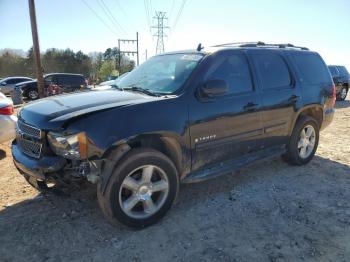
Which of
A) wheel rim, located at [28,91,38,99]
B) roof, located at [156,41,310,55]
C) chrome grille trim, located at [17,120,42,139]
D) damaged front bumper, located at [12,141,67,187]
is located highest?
roof, located at [156,41,310,55]

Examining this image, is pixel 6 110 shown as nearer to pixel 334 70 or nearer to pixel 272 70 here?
pixel 272 70

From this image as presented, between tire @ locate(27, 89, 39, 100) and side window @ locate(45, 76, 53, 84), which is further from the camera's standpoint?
side window @ locate(45, 76, 53, 84)

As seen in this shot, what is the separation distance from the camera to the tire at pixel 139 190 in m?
3.32

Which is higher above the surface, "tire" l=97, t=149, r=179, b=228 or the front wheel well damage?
the front wheel well damage

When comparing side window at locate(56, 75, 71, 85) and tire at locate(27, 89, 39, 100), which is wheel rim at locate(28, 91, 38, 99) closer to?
tire at locate(27, 89, 39, 100)

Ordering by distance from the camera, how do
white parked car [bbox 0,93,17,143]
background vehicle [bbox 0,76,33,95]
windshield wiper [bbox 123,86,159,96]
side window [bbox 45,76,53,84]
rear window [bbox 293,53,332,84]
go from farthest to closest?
background vehicle [bbox 0,76,33,95] → side window [bbox 45,76,53,84] → white parked car [bbox 0,93,17,143] → rear window [bbox 293,53,332,84] → windshield wiper [bbox 123,86,159,96]

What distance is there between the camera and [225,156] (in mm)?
4266

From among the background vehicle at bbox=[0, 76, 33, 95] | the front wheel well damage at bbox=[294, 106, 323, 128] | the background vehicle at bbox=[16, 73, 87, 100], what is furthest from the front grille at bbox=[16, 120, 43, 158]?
the background vehicle at bbox=[0, 76, 33, 95]

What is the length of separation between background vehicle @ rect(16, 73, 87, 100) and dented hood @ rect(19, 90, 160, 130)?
1879 cm

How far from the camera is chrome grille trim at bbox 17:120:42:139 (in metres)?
3.36

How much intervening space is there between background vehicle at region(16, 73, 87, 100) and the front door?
62.4 ft

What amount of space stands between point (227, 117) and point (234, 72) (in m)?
0.64

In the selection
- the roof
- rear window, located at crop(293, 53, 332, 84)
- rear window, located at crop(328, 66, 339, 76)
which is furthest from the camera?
rear window, located at crop(328, 66, 339, 76)

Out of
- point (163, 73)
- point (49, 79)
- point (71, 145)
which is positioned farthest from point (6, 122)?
point (49, 79)
